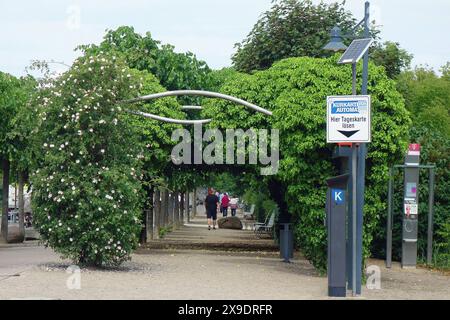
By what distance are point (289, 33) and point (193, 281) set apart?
74.0ft

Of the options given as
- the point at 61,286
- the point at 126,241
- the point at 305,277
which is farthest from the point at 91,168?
the point at 305,277

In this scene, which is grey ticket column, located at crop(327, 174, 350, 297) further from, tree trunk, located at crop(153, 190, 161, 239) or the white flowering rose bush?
tree trunk, located at crop(153, 190, 161, 239)

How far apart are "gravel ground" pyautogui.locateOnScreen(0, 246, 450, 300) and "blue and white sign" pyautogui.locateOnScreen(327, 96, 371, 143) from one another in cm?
277

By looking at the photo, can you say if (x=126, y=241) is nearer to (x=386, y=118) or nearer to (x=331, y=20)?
(x=386, y=118)

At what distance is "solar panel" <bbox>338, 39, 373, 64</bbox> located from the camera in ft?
58.3

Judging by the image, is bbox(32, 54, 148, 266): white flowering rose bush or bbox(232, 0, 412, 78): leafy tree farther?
bbox(232, 0, 412, 78): leafy tree

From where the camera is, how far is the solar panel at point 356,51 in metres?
17.8

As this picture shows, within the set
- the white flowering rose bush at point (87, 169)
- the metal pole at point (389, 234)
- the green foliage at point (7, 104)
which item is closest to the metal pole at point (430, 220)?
the metal pole at point (389, 234)

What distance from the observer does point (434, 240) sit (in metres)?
29.0

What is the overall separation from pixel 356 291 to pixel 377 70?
6.26 meters

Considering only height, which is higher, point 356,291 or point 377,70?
point 377,70

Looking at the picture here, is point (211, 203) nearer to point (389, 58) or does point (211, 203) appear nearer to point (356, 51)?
point (389, 58)

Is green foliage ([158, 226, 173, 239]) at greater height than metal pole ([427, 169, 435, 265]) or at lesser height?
lesser

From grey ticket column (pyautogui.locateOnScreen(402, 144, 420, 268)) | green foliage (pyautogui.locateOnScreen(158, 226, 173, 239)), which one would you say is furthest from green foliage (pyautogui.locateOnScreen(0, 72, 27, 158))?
grey ticket column (pyautogui.locateOnScreen(402, 144, 420, 268))
